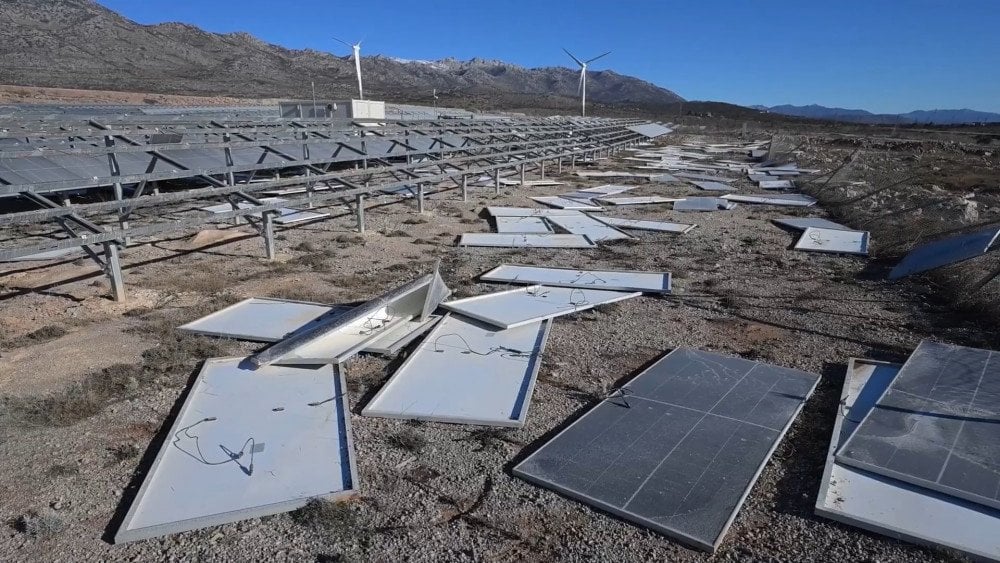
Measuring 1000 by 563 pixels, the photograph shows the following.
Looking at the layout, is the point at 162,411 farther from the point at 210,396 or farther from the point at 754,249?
the point at 754,249

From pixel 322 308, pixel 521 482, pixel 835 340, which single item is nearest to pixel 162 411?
pixel 322 308

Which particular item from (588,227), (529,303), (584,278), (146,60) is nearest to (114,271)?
(529,303)

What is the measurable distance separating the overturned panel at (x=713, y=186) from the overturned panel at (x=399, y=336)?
16808mm

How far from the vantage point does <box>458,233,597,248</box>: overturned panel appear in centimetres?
1232

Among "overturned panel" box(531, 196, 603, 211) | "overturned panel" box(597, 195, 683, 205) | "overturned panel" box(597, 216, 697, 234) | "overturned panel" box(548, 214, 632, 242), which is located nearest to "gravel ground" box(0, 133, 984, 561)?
"overturned panel" box(548, 214, 632, 242)

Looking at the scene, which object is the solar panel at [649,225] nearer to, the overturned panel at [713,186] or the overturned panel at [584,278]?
the overturned panel at [584,278]

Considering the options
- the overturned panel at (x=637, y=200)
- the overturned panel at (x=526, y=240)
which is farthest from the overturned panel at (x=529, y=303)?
the overturned panel at (x=637, y=200)

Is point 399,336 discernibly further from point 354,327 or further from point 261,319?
point 261,319

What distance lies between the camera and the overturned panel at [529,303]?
26.2 feet

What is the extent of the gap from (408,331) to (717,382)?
12.1ft

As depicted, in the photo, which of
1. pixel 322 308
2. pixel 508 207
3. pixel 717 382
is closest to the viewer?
pixel 717 382

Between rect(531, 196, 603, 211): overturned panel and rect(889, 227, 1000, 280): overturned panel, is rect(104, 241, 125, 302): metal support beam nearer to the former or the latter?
rect(531, 196, 603, 211): overturned panel

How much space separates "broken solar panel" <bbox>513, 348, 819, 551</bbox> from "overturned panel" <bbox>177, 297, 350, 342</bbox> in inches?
158

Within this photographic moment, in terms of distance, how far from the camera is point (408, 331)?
24.7ft
